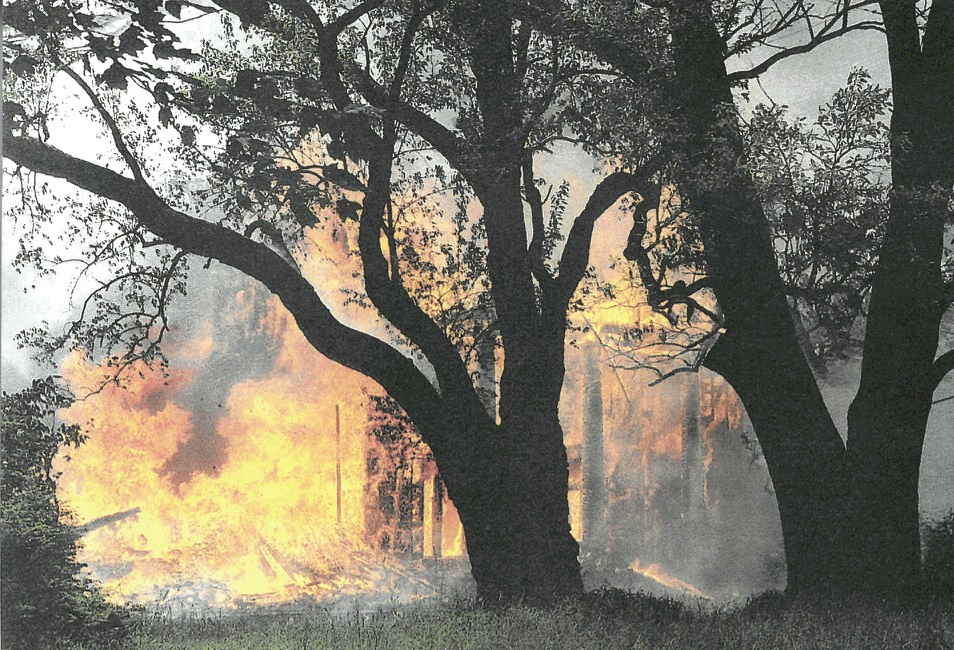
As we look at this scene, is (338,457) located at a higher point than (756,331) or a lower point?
lower

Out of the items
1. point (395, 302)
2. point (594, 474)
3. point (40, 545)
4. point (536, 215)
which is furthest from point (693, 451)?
point (40, 545)

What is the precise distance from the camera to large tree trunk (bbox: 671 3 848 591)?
3.45m

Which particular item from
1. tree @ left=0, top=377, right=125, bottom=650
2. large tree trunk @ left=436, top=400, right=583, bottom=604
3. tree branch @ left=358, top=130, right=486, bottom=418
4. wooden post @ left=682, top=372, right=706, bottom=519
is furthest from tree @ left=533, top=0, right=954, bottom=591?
tree @ left=0, top=377, right=125, bottom=650

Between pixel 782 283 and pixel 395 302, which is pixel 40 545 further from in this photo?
pixel 782 283

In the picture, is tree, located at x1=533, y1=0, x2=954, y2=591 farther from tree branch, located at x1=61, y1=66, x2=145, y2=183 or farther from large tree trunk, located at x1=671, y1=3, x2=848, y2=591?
tree branch, located at x1=61, y1=66, x2=145, y2=183

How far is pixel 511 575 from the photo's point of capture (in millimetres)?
3521

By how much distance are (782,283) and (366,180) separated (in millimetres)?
1568

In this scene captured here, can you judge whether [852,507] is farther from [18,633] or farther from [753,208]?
[18,633]

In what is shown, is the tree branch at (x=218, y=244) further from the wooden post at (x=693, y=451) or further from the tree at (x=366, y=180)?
the wooden post at (x=693, y=451)

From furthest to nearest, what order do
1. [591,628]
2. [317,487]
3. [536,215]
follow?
1. [536,215]
2. [317,487]
3. [591,628]

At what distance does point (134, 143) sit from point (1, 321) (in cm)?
80

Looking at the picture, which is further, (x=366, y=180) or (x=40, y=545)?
(x=366, y=180)

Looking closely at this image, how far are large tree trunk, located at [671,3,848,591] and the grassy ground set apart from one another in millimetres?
164

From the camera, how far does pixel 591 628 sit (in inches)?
132
